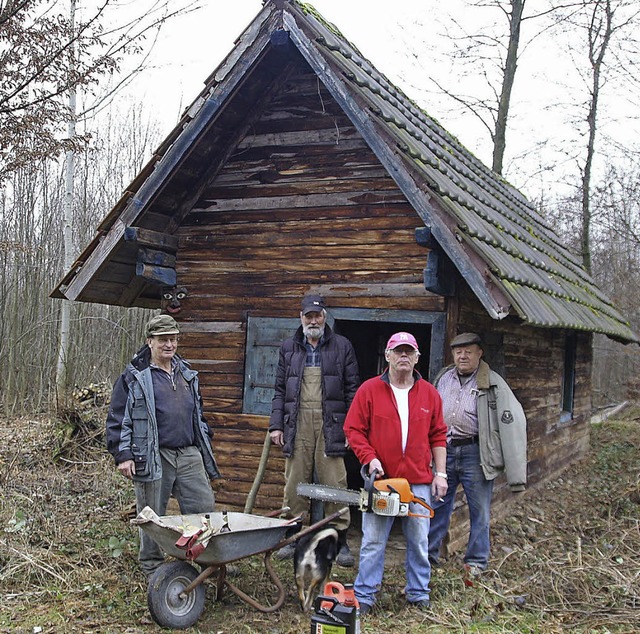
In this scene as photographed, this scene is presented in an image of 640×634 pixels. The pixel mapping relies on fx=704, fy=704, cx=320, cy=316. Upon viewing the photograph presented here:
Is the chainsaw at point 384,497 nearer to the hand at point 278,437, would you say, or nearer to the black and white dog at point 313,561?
the black and white dog at point 313,561

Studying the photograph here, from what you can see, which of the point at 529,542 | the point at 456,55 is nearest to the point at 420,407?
the point at 529,542

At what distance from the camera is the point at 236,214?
7383 mm

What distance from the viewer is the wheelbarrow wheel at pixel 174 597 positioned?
450 centimetres

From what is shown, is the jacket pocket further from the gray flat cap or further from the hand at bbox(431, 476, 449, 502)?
the gray flat cap

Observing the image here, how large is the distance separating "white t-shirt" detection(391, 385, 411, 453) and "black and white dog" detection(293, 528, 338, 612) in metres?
0.83

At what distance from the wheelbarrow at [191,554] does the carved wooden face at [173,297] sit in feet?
9.98

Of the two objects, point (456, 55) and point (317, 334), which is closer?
point (317, 334)

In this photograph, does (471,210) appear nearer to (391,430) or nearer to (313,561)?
(391,430)

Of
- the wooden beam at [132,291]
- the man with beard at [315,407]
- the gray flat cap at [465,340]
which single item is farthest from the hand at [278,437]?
the wooden beam at [132,291]

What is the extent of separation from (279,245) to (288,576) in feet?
10.4

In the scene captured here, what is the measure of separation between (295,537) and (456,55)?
15.2 metres

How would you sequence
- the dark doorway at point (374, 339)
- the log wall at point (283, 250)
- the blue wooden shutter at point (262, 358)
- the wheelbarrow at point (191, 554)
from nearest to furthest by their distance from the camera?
the wheelbarrow at point (191, 554) < the log wall at point (283, 250) < the blue wooden shutter at point (262, 358) < the dark doorway at point (374, 339)

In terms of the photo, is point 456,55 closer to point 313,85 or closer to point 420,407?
point 313,85

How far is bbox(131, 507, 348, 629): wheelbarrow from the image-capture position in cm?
445
